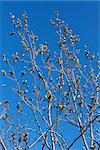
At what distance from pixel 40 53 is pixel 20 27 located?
56cm

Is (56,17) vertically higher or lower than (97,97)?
higher

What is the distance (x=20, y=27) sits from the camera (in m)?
6.00

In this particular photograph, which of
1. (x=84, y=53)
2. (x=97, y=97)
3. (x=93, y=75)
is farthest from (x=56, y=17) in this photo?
(x=97, y=97)

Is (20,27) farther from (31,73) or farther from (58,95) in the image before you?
(58,95)

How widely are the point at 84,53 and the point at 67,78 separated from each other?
35.0 inches

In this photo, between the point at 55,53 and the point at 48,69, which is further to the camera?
the point at 55,53

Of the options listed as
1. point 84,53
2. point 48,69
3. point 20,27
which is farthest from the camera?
point 84,53

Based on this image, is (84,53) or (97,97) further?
(84,53)

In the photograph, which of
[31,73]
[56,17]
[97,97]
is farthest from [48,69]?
[56,17]

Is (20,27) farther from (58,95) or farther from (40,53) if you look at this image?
(58,95)

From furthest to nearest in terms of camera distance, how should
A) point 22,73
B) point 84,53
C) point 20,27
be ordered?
point 84,53 → point 20,27 → point 22,73

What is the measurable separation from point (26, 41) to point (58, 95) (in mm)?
1023

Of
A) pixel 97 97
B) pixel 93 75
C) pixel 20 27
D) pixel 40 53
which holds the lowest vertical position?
pixel 97 97

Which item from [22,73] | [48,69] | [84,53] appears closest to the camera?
[22,73]
